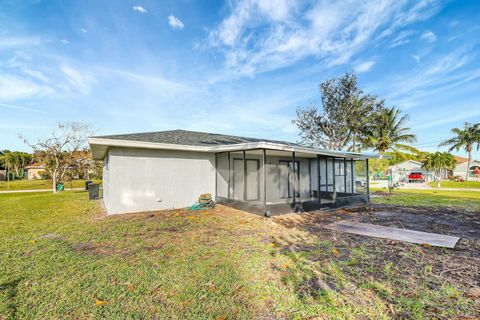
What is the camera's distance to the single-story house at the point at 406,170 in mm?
34250

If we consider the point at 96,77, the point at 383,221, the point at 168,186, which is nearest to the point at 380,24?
the point at 383,221

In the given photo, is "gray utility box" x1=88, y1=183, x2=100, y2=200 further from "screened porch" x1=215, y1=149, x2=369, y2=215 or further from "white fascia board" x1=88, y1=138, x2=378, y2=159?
"screened porch" x1=215, y1=149, x2=369, y2=215

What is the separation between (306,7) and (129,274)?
11488 millimetres

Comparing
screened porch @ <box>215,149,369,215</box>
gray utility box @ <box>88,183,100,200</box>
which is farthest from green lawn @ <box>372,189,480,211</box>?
gray utility box @ <box>88,183,100,200</box>

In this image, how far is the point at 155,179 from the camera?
8.75 metres

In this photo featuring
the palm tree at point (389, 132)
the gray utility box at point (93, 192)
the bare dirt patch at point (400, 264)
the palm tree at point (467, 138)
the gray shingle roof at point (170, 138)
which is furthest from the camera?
the palm tree at point (467, 138)

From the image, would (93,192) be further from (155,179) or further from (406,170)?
(406,170)

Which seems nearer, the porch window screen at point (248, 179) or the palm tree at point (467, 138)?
the porch window screen at point (248, 179)

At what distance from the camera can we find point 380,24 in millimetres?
11031

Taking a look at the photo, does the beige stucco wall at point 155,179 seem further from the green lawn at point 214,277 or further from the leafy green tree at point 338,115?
the leafy green tree at point 338,115

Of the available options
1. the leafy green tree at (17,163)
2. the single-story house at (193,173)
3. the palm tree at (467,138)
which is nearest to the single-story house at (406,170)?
the palm tree at (467,138)

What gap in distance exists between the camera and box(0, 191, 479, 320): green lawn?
244 cm

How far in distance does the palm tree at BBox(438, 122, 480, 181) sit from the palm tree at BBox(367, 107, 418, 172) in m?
15.1

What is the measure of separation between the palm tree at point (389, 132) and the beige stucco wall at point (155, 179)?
22.4 metres
